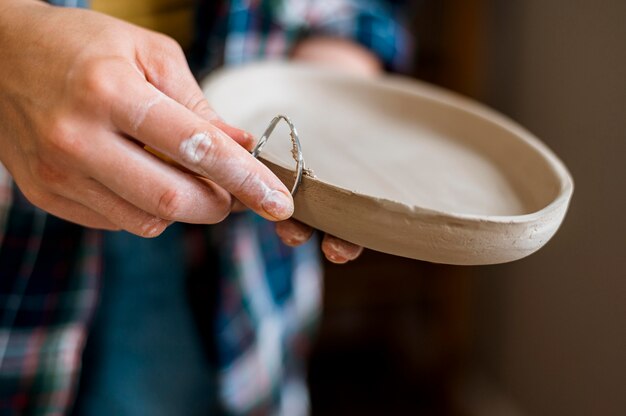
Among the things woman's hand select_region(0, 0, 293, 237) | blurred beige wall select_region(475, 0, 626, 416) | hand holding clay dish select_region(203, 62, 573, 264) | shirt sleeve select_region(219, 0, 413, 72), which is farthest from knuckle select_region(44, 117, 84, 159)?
blurred beige wall select_region(475, 0, 626, 416)

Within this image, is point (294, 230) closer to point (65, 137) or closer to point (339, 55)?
point (65, 137)

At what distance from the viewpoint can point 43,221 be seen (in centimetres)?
53

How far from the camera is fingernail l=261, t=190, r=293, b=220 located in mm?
311

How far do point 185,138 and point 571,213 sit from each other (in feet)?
2.15

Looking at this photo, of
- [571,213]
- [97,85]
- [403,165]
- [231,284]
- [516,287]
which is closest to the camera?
[97,85]

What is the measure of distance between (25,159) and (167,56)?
0.32 ft

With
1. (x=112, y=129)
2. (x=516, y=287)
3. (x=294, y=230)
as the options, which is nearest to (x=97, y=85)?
(x=112, y=129)

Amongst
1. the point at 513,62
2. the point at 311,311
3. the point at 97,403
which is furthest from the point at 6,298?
the point at 513,62

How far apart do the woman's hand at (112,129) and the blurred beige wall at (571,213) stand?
574mm

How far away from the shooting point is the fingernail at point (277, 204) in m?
0.31

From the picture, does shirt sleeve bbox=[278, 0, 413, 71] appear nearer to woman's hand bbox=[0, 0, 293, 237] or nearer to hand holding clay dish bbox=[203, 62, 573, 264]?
hand holding clay dish bbox=[203, 62, 573, 264]

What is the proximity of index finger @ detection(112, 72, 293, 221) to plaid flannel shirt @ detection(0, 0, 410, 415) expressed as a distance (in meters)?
0.21

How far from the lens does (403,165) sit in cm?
44

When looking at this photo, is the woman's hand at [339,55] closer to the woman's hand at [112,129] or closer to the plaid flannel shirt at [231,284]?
the plaid flannel shirt at [231,284]
